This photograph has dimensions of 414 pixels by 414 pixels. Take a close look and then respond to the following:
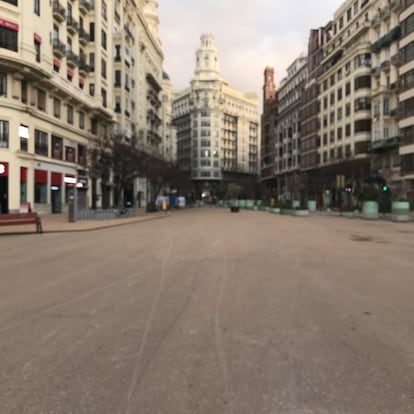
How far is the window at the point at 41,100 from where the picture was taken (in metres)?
31.4

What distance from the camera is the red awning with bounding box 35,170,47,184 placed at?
3116 cm

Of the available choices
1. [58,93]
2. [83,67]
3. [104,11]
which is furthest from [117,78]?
[58,93]

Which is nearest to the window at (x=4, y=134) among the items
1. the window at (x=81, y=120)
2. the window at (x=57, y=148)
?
the window at (x=57, y=148)

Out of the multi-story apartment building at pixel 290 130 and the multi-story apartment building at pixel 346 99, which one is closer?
the multi-story apartment building at pixel 346 99

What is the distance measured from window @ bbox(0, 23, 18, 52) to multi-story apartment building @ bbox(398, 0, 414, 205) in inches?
1481

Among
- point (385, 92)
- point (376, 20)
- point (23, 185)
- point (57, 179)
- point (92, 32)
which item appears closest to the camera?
point (23, 185)

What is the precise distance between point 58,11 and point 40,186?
1574 centimetres

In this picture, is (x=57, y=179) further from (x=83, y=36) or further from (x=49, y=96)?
(x=83, y=36)

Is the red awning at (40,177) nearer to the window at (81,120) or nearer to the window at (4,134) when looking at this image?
the window at (4,134)

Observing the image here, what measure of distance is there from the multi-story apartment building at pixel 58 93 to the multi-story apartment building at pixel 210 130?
6938cm

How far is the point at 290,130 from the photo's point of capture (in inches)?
3260

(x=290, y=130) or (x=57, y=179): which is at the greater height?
(x=290, y=130)

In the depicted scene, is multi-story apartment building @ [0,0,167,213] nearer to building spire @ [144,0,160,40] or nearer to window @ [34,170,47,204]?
window @ [34,170,47,204]

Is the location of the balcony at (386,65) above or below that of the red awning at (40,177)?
above
